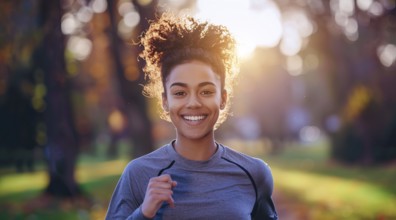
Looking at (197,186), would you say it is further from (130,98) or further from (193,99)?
(130,98)

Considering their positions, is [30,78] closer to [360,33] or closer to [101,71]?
[101,71]

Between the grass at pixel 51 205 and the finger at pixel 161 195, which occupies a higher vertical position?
the finger at pixel 161 195

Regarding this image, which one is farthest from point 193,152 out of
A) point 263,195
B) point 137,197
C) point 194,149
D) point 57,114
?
point 57,114

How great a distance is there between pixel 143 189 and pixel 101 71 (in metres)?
32.9

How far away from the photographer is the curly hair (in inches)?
157

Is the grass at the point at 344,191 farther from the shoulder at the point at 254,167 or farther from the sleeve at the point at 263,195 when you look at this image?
the shoulder at the point at 254,167

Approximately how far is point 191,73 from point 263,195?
2.93ft

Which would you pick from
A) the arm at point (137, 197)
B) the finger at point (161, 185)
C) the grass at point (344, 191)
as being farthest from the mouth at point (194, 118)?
the grass at point (344, 191)

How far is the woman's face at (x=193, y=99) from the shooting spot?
3.88 m

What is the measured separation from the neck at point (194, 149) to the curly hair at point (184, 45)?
0.35m

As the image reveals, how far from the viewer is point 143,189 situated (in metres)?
3.69

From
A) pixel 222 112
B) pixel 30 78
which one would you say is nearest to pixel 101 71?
pixel 30 78

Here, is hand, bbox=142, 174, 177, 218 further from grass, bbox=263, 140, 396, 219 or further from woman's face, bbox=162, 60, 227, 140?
grass, bbox=263, 140, 396, 219

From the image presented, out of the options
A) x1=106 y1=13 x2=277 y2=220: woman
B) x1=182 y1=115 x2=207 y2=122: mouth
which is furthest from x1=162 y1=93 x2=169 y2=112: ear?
x1=182 y1=115 x2=207 y2=122: mouth
